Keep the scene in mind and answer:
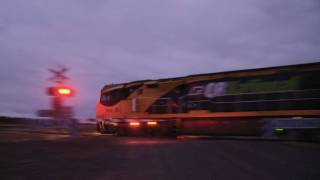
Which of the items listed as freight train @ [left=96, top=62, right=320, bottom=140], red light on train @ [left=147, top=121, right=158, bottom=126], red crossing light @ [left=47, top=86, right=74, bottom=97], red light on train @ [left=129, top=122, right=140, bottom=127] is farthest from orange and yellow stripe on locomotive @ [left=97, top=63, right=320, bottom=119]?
red crossing light @ [left=47, top=86, right=74, bottom=97]

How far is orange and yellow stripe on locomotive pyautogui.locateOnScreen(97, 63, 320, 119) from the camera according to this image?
1049 inches

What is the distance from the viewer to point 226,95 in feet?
98.6

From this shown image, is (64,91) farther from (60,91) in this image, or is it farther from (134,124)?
(134,124)

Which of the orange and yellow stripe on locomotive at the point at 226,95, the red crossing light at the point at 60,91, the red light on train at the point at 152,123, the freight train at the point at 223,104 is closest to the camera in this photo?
the freight train at the point at 223,104

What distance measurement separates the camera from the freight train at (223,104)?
86.8 ft

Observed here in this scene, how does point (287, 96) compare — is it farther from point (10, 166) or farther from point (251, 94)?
point (10, 166)

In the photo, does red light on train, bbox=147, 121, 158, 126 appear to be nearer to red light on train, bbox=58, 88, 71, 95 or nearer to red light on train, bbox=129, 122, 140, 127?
red light on train, bbox=129, 122, 140, 127

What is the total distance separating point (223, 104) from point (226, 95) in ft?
2.09

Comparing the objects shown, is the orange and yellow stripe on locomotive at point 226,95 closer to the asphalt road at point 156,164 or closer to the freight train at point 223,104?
the freight train at point 223,104

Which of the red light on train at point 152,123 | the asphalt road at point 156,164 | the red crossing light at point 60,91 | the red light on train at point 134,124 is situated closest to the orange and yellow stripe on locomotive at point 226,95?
the red light on train at point 152,123

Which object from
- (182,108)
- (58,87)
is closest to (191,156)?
(182,108)

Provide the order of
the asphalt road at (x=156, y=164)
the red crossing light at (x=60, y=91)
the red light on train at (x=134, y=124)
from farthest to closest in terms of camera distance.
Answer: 1. the red light on train at (x=134, y=124)
2. the red crossing light at (x=60, y=91)
3. the asphalt road at (x=156, y=164)

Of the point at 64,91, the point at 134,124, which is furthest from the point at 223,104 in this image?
the point at 64,91

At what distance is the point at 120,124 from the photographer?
3703 centimetres
